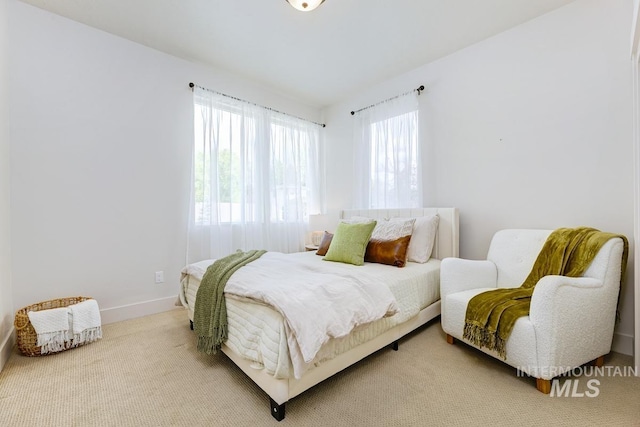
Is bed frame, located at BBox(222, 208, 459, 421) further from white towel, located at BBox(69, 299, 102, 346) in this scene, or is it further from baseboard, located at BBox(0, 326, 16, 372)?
baseboard, located at BBox(0, 326, 16, 372)

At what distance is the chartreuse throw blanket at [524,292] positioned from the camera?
1.71 m

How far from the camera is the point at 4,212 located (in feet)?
6.88

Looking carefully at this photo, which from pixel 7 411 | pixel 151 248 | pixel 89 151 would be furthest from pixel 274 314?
pixel 89 151

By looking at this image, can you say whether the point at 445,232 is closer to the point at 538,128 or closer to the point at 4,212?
the point at 538,128

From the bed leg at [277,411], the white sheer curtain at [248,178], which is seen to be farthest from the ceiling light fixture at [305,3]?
the bed leg at [277,411]

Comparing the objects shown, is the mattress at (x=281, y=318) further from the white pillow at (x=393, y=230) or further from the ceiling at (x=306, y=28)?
the ceiling at (x=306, y=28)

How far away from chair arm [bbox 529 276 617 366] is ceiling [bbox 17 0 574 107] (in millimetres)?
2221

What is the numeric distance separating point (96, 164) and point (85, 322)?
1.41 meters

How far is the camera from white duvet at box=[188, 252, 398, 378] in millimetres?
1335

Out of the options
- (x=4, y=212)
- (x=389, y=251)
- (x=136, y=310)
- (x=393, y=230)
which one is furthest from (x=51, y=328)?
(x=393, y=230)

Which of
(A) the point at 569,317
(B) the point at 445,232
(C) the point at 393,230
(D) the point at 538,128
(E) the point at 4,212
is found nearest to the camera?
(A) the point at 569,317

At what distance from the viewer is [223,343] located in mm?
1799

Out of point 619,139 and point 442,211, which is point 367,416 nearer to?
point 442,211

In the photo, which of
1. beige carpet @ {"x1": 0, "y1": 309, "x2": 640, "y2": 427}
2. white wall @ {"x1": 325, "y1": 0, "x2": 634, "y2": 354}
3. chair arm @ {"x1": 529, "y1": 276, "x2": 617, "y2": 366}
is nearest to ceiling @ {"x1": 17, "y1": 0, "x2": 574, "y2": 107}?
white wall @ {"x1": 325, "y1": 0, "x2": 634, "y2": 354}
